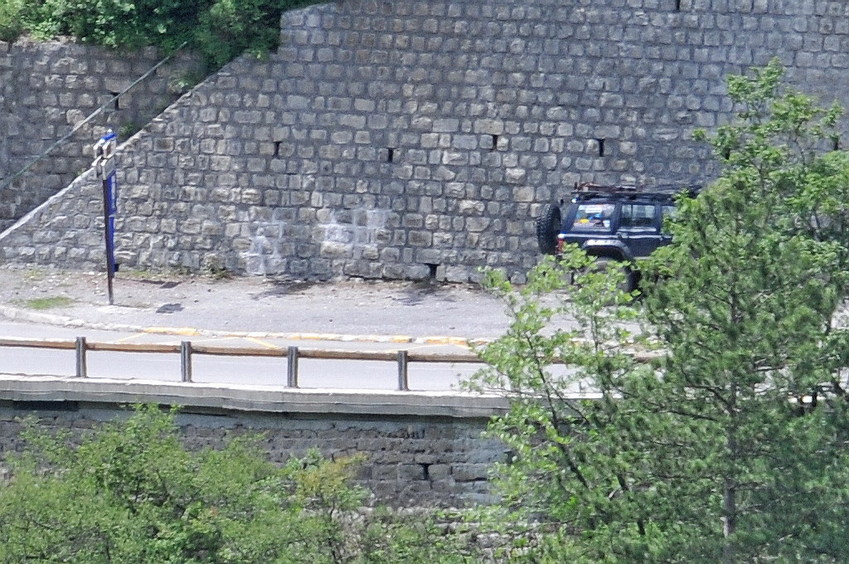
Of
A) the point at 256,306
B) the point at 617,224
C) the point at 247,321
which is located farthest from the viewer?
the point at 256,306

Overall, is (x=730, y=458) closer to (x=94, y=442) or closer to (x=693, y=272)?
(x=693, y=272)

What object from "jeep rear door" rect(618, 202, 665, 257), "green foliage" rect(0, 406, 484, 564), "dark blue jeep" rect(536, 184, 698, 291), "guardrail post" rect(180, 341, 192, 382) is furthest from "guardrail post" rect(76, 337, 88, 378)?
"jeep rear door" rect(618, 202, 665, 257)

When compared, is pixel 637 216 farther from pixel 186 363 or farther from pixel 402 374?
pixel 186 363

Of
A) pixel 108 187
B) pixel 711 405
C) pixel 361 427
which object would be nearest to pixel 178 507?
pixel 361 427

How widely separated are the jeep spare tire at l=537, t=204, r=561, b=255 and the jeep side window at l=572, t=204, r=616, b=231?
1096 mm

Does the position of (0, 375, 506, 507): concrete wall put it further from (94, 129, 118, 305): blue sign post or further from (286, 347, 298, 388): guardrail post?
(94, 129, 118, 305): blue sign post

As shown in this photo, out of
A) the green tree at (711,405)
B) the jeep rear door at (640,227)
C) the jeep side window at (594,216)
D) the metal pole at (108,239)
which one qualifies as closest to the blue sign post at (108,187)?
the metal pole at (108,239)

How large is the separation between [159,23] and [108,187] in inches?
113

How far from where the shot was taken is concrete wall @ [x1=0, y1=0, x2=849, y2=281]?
24.0 m

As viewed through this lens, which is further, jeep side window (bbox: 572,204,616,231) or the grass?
the grass

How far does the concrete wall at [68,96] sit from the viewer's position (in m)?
25.2

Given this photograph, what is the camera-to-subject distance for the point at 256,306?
23.1 metres

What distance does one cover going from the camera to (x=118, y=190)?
24.8m

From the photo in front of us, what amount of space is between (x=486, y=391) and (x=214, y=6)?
9.43 meters
